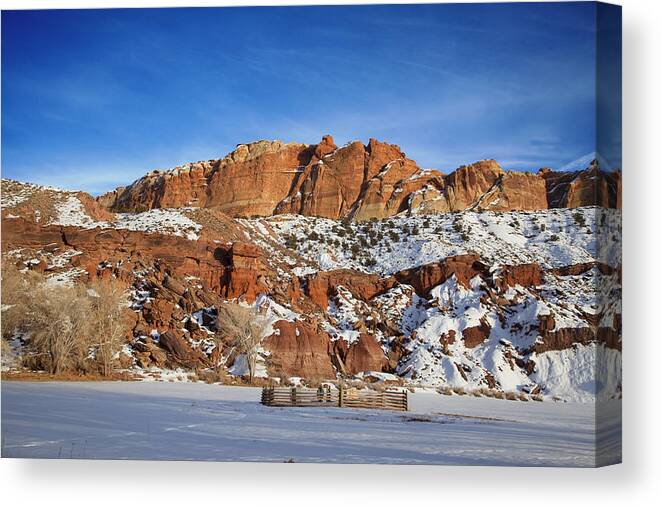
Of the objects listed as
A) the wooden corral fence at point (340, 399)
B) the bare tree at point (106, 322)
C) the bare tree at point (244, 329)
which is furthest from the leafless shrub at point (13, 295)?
the wooden corral fence at point (340, 399)

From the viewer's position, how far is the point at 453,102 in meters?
21.6

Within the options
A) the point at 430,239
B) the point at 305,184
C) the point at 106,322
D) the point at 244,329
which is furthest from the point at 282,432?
the point at 305,184

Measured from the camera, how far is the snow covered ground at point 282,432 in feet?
49.6

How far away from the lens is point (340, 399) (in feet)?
72.0

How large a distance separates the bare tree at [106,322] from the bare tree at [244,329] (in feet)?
12.2

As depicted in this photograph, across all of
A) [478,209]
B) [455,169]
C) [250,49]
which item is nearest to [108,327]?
[250,49]

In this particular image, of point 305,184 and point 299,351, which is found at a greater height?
point 305,184

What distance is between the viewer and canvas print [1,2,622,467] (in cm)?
1588

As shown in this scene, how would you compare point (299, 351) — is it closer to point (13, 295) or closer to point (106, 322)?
point (106, 322)

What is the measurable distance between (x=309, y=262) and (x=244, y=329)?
34.5ft

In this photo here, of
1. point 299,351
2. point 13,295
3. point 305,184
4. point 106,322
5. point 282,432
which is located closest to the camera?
point 282,432

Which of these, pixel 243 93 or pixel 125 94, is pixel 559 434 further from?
pixel 125 94

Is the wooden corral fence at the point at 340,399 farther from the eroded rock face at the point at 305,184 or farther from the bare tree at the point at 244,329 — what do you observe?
the eroded rock face at the point at 305,184

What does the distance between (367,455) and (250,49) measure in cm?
1075
